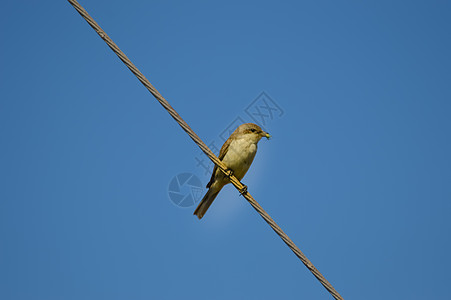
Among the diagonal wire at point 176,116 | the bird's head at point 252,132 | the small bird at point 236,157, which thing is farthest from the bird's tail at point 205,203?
the diagonal wire at point 176,116

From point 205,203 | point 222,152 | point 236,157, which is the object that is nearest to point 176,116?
point 236,157

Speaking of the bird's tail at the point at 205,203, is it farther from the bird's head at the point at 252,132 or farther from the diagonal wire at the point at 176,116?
the diagonal wire at the point at 176,116

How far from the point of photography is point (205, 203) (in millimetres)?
7863

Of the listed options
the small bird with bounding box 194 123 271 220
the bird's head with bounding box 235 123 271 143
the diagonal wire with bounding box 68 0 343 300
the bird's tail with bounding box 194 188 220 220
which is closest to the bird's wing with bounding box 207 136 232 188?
the small bird with bounding box 194 123 271 220

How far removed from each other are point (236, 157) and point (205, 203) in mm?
1106

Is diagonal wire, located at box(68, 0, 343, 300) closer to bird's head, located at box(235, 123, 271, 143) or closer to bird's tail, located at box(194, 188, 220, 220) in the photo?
bird's tail, located at box(194, 188, 220, 220)

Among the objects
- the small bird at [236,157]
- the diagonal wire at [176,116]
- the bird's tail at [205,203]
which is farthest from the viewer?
the bird's tail at [205,203]

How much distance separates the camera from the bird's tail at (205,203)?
7844 millimetres

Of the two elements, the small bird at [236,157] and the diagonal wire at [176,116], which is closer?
the diagonal wire at [176,116]

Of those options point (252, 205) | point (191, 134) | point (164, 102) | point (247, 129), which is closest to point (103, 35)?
point (164, 102)

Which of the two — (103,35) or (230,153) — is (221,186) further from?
(103,35)

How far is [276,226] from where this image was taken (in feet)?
14.9

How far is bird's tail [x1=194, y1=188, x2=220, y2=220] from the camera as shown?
25.7 feet

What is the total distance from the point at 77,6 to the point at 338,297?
4072 mm
